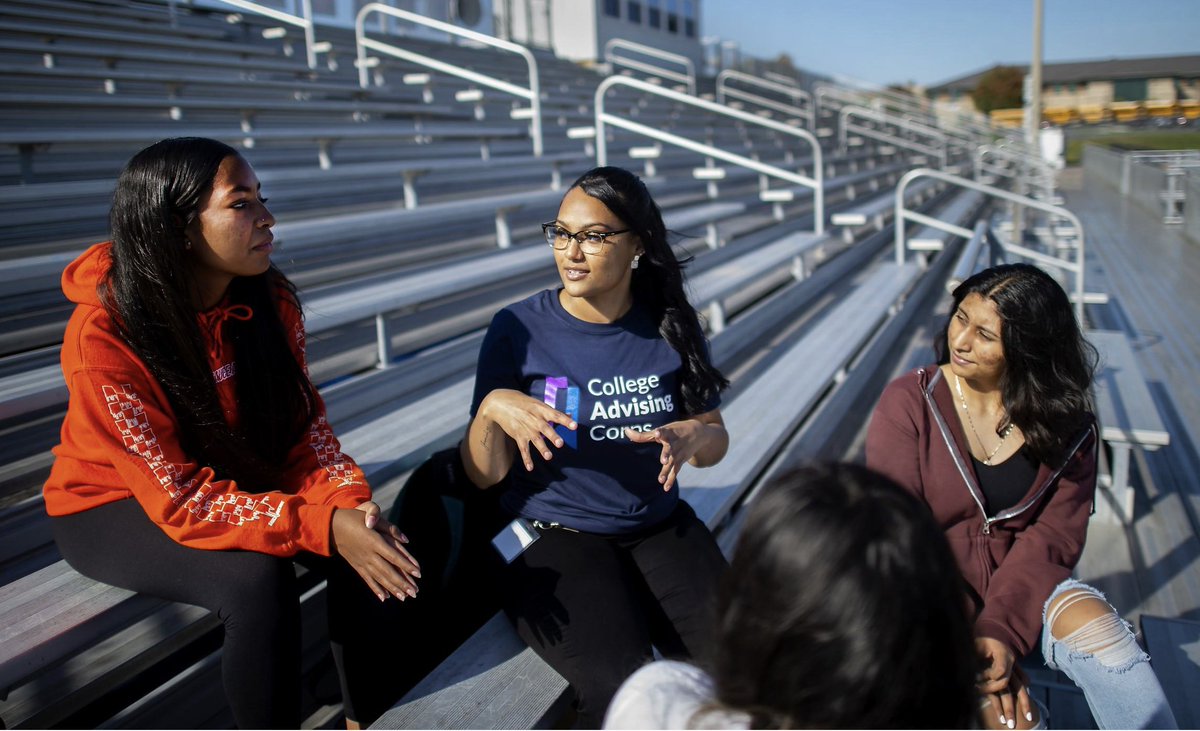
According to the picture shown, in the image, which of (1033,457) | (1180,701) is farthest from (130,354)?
(1180,701)

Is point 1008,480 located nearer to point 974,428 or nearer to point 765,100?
point 974,428

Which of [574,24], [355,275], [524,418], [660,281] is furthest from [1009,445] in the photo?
[574,24]

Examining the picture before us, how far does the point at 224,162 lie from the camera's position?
1717mm

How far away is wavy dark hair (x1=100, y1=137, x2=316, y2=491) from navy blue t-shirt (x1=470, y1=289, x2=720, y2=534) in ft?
1.52

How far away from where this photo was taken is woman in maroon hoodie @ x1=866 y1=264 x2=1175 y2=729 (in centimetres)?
184

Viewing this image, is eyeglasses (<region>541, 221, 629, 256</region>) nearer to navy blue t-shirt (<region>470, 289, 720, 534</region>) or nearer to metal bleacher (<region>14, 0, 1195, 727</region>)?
navy blue t-shirt (<region>470, 289, 720, 534</region>)

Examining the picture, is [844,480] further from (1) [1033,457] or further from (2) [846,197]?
(2) [846,197]

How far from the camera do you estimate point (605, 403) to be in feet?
6.24

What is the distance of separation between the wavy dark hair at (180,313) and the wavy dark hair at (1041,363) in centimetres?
161

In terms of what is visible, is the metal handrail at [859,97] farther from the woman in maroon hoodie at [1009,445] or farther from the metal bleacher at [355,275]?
the woman in maroon hoodie at [1009,445]

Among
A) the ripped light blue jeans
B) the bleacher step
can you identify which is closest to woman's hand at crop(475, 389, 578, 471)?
the ripped light blue jeans

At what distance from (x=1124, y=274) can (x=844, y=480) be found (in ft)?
28.5

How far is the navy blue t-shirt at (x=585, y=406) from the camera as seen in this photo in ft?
6.18

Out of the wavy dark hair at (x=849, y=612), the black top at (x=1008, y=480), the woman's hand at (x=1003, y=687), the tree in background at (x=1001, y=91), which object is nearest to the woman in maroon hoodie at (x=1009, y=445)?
the black top at (x=1008, y=480)
